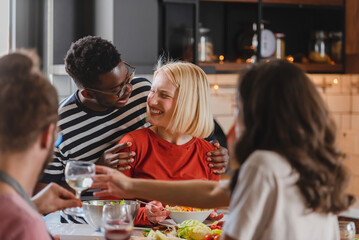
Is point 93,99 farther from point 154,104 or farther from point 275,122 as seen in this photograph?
point 275,122

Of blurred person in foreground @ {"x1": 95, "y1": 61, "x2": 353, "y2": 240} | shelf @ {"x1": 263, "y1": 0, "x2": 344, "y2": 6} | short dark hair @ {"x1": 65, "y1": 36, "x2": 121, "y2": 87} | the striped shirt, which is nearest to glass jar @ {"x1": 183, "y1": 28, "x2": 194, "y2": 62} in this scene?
shelf @ {"x1": 263, "y1": 0, "x2": 344, "y2": 6}

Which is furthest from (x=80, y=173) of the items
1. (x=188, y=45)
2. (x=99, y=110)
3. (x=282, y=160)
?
(x=188, y=45)

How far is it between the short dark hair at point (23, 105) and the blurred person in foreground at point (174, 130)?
1.15m

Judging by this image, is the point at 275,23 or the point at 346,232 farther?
the point at 275,23

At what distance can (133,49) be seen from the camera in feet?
11.5

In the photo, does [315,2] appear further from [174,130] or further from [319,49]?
[174,130]

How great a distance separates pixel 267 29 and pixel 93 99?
2.33m

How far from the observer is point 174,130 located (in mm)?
2459

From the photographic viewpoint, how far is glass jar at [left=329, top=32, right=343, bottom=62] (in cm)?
447

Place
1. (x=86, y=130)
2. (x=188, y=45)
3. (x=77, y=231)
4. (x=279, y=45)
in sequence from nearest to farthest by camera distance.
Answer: (x=77, y=231) → (x=86, y=130) → (x=188, y=45) → (x=279, y=45)

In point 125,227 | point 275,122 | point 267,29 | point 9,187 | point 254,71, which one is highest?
point 267,29

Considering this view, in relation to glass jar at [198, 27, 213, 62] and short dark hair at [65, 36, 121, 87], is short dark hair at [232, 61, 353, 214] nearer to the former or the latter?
short dark hair at [65, 36, 121, 87]

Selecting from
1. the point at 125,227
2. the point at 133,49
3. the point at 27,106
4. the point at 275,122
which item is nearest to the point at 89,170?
the point at 125,227

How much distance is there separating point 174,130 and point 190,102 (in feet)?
0.45
